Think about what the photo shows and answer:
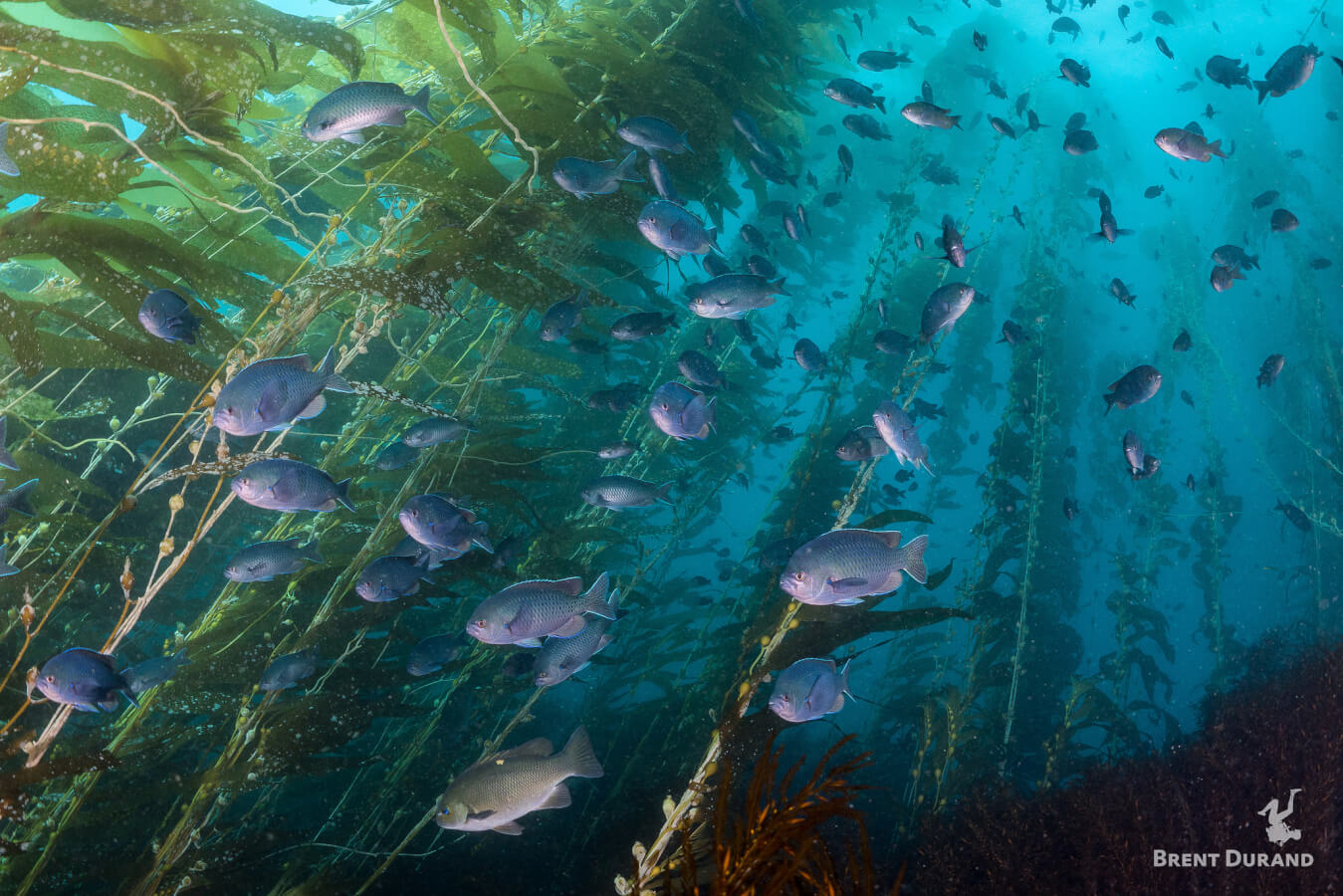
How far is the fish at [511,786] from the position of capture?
2.94 metres

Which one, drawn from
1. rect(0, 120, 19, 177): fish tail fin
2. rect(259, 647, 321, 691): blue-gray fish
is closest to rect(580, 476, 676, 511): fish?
rect(259, 647, 321, 691): blue-gray fish

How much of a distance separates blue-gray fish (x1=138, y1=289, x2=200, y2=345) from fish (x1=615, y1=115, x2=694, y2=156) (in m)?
3.05

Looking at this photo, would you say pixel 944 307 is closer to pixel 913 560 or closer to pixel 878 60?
pixel 913 560

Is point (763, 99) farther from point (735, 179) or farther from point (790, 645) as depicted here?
point (735, 179)

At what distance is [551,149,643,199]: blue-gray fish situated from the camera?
3.76 m

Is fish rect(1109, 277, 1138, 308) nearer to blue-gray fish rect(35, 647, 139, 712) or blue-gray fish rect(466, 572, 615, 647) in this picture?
blue-gray fish rect(466, 572, 615, 647)

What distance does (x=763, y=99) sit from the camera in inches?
227

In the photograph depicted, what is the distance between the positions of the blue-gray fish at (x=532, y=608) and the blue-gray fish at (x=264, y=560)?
109 centimetres

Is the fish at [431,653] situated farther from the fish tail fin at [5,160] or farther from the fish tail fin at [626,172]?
the fish tail fin at [626,172]

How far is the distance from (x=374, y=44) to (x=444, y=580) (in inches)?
154

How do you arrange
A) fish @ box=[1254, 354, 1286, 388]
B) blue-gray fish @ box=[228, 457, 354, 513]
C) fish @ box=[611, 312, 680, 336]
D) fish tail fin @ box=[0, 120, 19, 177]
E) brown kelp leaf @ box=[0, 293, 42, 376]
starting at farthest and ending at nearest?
fish @ box=[1254, 354, 1286, 388] → fish @ box=[611, 312, 680, 336] → blue-gray fish @ box=[228, 457, 354, 513] → brown kelp leaf @ box=[0, 293, 42, 376] → fish tail fin @ box=[0, 120, 19, 177]

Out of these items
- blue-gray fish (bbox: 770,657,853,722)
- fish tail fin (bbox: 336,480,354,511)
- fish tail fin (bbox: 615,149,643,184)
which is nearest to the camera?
fish tail fin (bbox: 336,480,354,511)

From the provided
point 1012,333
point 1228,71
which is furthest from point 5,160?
point 1228,71

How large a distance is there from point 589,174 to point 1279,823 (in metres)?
7.98
